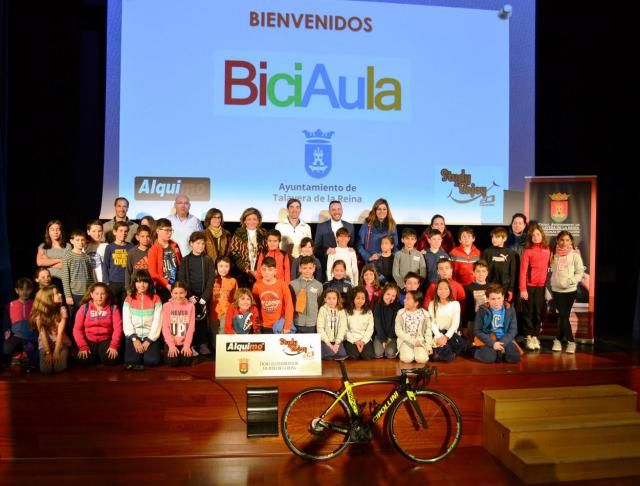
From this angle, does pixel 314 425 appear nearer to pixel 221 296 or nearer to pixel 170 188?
pixel 221 296

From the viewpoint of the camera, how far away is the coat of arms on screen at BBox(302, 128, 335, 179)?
5816mm

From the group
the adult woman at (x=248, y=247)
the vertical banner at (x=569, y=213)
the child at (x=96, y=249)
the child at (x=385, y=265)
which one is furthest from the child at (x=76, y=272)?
the vertical banner at (x=569, y=213)

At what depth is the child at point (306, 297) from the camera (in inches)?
186

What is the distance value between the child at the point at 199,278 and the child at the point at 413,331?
1.71 metres

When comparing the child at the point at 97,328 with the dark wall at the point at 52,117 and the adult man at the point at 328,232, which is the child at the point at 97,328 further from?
the adult man at the point at 328,232

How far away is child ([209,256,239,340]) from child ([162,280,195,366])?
342mm

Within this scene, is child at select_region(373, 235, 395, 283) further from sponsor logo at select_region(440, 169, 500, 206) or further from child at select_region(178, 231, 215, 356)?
child at select_region(178, 231, 215, 356)

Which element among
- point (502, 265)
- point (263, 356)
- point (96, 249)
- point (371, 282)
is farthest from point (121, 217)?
point (502, 265)

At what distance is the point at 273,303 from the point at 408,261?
4.73ft

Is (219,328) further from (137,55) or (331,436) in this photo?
(137,55)

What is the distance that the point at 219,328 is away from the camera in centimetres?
459

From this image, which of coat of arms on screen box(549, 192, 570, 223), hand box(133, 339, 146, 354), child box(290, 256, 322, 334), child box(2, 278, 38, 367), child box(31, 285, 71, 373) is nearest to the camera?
child box(31, 285, 71, 373)

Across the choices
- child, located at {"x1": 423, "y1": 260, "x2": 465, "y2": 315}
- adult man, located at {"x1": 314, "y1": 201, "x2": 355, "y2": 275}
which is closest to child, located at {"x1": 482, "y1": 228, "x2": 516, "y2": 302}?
child, located at {"x1": 423, "y1": 260, "x2": 465, "y2": 315}

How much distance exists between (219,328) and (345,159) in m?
2.46
